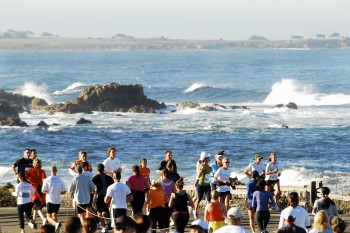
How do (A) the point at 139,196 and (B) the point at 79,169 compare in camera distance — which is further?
(A) the point at 139,196

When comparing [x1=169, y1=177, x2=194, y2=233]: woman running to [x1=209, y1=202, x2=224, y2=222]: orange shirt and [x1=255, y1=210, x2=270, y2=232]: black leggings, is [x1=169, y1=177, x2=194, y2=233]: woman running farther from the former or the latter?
[x1=255, y1=210, x2=270, y2=232]: black leggings

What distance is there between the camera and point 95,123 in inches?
2532

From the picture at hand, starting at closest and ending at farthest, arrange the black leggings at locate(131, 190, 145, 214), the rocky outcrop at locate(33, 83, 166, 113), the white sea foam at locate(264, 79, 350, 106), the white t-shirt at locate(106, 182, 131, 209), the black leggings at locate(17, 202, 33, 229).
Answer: the white t-shirt at locate(106, 182, 131, 209), the black leggings at locate(17, 202, 33, 229), the black leggings at locate(131, 190, 145, 214), the rocky outcrop at locate(33, 83, 166, 113), the white sea foam at locate(264, 79, 350, 106)

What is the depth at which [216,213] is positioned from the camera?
664 inches

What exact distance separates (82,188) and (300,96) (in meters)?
75.3

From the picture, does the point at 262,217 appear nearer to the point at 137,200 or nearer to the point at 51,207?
the point at 137,200

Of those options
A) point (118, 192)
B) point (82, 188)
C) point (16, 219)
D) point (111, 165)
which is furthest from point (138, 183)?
point (16, 219)

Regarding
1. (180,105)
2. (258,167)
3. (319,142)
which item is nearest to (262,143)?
(319,142)

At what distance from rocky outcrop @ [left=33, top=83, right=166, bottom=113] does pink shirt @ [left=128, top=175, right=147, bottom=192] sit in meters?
52.1

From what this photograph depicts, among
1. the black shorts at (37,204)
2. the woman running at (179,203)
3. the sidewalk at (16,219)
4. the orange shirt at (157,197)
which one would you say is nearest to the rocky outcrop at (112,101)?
the sidewalk at (16,219)

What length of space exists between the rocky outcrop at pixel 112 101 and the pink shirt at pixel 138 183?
2053 inches

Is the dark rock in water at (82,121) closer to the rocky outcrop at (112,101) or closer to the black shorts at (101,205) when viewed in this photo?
the rocky outcrop at (112,101)

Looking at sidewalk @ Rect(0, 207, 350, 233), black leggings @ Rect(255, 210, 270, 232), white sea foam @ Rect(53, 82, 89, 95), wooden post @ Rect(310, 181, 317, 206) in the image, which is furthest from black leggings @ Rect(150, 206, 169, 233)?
white sea foam @ Rect(53, 82, 89, 95)

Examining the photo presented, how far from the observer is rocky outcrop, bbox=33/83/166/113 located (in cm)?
7144
